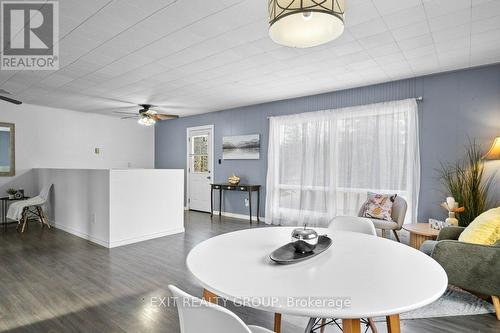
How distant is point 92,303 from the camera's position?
7.84 feet

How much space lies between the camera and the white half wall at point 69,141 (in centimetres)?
586

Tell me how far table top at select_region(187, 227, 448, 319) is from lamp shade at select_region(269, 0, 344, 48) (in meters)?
1.14

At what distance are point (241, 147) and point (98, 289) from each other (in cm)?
419

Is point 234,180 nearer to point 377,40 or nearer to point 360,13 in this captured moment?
point 377,40

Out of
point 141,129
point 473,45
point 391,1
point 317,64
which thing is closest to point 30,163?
point 141,129

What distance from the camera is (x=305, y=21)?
1.51 m

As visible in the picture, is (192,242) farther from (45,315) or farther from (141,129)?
(141,129)

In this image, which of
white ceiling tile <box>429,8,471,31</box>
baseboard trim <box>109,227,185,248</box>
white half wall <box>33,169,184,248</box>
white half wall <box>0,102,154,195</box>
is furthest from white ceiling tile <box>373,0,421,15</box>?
white half wall <box>0,102,154,195</box>

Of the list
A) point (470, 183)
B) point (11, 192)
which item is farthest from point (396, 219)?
point (11, 192)

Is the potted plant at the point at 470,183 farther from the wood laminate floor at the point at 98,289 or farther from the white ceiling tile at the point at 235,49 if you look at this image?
the wood laminate floor at the point at 98,289

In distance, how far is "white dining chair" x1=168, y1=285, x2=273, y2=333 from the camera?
80cm

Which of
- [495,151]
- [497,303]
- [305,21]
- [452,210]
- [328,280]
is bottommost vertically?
[497,303]

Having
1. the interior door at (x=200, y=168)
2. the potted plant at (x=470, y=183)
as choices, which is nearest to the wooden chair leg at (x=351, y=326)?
the potted plant at (x=470, y=183)

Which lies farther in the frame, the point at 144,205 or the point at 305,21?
the point at 144,205
